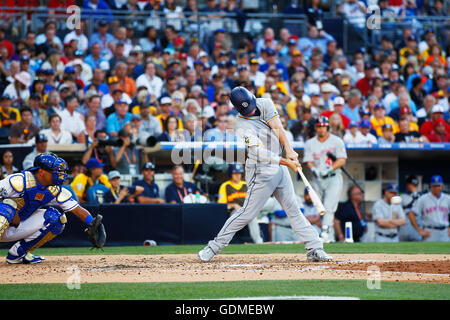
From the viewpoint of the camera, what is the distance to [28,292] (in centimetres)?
571

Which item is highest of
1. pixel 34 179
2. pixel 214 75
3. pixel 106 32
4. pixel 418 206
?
pixel 106 32

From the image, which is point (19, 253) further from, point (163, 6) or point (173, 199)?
point (163, 6)

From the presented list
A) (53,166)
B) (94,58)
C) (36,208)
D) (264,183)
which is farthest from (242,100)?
(94,58)

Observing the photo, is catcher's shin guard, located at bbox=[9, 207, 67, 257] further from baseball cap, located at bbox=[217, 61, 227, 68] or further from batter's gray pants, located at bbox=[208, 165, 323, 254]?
baseball cap, located at bbox=[217, 61, 227, 68]

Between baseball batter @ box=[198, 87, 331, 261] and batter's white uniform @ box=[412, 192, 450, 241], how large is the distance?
6222 mm

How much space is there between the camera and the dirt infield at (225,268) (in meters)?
6.70

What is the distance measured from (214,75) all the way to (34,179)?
856 centimetres

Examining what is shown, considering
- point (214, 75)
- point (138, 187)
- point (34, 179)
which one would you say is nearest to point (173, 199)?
point (138, 187)

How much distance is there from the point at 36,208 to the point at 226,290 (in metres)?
2.99

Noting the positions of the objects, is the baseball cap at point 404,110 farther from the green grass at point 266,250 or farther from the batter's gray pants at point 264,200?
the batter's gray pants at point 264,200

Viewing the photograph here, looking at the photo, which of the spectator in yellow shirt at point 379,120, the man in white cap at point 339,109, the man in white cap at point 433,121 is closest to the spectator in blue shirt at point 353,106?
the spectator in yellow shirt at point 379,120

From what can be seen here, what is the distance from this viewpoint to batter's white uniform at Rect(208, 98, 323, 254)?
7.84m

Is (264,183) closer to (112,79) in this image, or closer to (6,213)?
(6,213)
